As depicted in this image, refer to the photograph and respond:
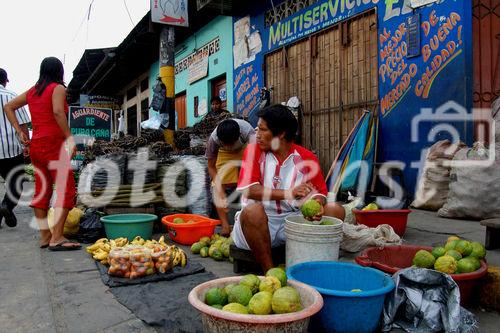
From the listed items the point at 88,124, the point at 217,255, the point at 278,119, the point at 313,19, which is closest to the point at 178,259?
the point at 217,255

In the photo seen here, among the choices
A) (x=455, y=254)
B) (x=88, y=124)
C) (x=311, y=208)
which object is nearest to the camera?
(x=455, y=254)

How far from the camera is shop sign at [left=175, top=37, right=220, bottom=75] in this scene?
1122cm

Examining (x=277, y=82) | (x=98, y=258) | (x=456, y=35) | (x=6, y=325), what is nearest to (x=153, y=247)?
(x=98, y=258)

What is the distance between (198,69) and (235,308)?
10871 mm

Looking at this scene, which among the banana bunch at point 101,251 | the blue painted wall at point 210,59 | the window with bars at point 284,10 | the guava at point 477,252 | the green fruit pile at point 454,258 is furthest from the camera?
the blue painted wall at point 210,59

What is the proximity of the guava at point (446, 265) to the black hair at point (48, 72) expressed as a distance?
3.73 m

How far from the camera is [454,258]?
8.43 feet

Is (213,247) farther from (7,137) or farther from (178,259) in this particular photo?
(7,137)

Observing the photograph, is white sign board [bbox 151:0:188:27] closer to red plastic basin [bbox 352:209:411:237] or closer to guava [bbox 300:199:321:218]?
red plastic basin [bbox 352:209:411:237]

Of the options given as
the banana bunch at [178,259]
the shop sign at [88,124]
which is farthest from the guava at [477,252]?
the shop sign at [88,124]

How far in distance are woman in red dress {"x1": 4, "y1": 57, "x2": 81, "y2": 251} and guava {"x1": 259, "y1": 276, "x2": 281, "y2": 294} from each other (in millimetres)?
2788

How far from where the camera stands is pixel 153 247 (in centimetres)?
343

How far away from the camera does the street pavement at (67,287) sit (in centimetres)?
240

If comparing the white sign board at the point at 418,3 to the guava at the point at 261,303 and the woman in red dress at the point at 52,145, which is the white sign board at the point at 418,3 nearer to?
the woman in red dress at the point at 52,145
